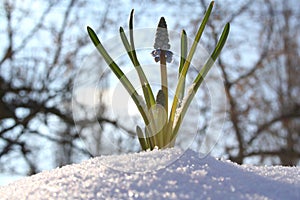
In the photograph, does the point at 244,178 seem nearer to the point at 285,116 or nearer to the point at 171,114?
the point at 171,114

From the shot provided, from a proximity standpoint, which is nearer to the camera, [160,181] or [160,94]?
[160,181]

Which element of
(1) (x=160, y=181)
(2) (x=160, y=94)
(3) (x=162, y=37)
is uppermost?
(3) (x=162, y=37)

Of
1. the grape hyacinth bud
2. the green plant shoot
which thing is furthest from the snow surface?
the grape hyacinth bud

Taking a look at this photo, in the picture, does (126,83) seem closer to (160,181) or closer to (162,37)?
(162,37)

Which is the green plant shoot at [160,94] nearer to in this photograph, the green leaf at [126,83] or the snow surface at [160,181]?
the green leaf at [126,83]

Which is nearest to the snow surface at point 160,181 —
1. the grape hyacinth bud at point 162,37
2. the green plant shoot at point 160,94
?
the green plant shoot at point 160,94

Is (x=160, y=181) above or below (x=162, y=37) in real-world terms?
below

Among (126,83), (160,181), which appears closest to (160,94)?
(126,83)

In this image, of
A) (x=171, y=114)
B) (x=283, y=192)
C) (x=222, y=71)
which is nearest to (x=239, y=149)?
(x=222, y=71)

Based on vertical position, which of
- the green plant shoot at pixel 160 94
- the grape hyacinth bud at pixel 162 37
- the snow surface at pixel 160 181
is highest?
the grape hyacinth bud at pixel 162 37
